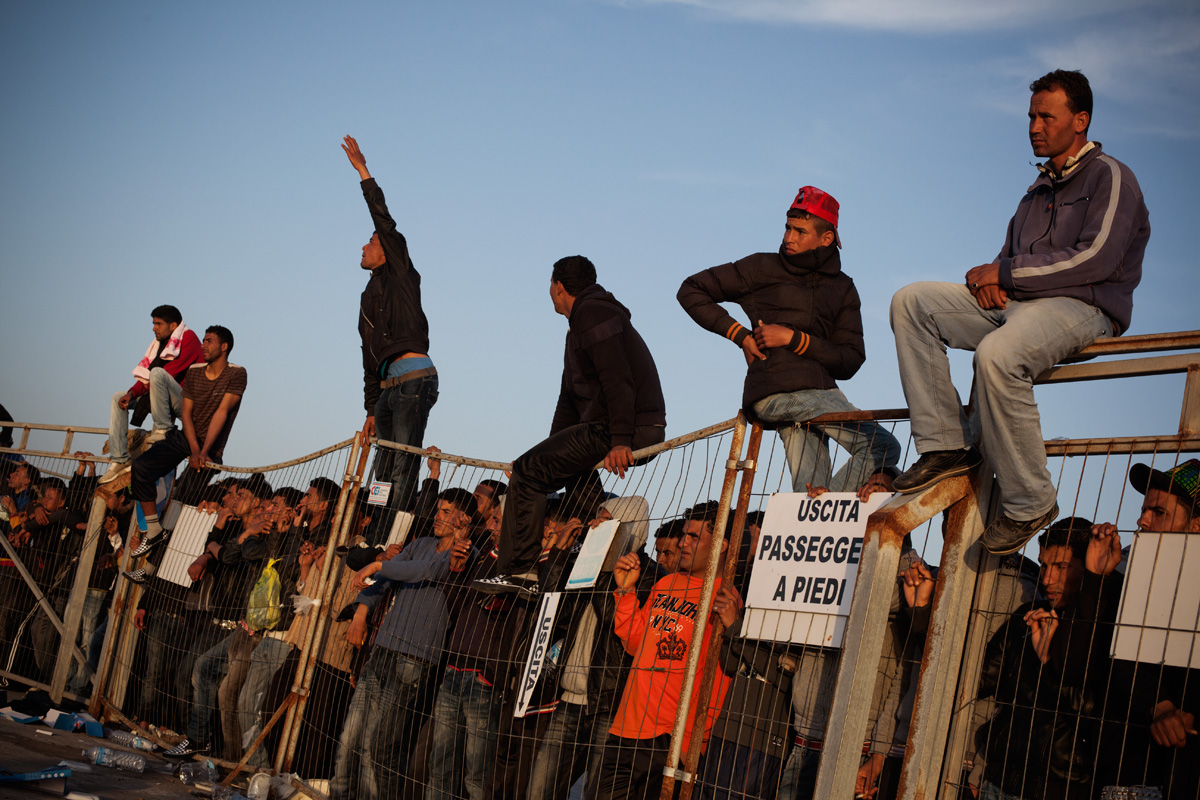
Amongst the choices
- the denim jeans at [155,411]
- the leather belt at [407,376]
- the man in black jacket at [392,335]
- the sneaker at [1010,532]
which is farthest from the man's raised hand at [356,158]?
the sneaker at [1010,532]

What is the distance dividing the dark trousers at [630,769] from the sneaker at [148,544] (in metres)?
6.19

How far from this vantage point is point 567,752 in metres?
5.33

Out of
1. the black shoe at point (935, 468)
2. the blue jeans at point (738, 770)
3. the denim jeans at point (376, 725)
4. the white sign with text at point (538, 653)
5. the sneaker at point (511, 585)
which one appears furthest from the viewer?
the denim jeans at point (376, 725)

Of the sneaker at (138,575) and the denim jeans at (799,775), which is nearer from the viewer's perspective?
the denim jeans at (799,775)

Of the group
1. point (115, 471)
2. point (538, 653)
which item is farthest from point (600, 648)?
point (115, 471)

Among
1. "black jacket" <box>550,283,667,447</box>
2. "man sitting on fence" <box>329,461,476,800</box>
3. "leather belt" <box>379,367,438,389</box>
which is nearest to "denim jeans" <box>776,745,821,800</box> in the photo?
"black jacket" <box>550,283,667,447</box>

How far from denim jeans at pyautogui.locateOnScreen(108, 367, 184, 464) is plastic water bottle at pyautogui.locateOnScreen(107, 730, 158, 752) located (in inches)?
110

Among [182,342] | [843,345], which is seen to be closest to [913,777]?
[843,345]

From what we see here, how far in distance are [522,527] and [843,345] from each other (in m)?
2.07

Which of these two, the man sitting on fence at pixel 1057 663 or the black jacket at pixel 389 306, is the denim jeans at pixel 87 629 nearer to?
the black jacket at pixel 389 306

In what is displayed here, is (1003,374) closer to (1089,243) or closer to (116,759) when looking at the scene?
(1089,243)

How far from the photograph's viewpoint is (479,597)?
251 inches

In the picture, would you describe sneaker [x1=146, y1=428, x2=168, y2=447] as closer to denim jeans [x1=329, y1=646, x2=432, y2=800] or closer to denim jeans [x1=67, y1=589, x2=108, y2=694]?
denim jeans [x1=67, y1=589, x2=108, y2=694]

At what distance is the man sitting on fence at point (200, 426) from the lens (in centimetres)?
974
